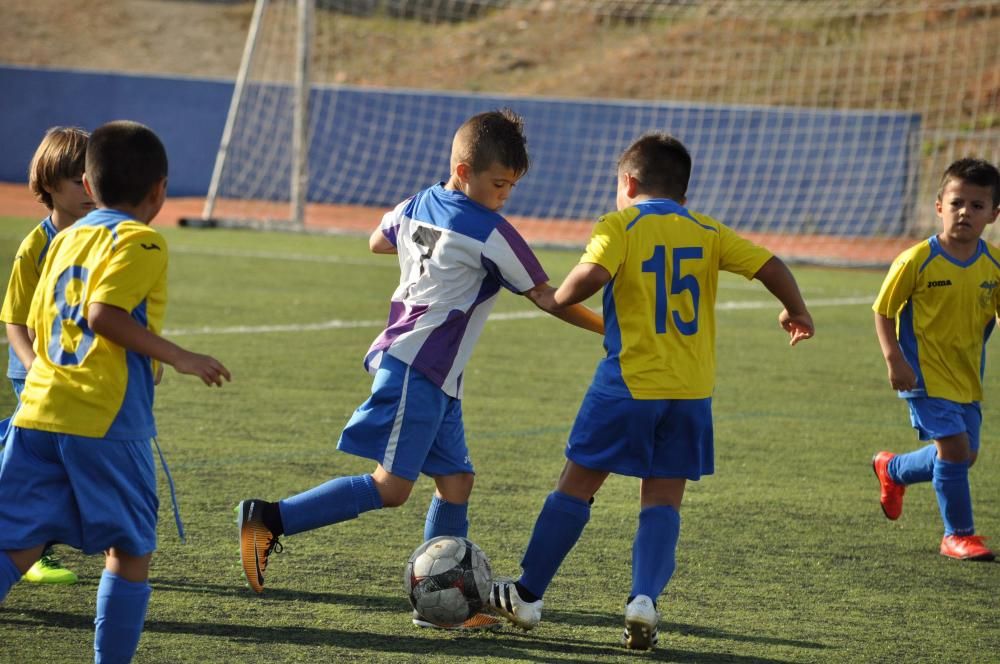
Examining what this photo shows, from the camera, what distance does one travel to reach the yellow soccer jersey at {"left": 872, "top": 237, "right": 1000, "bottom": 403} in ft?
17.1

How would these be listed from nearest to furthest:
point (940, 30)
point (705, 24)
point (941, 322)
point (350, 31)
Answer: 1. point (941, 322)
2. point (940, 30)
3. point (705, 24)
4. point (350, 31)

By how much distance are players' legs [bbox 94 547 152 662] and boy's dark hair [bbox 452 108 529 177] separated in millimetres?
1530

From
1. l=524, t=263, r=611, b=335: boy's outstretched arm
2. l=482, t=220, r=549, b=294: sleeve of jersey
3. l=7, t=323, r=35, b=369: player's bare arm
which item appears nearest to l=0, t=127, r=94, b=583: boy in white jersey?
l=7, t=323, r=35, b=369: player's bare arm

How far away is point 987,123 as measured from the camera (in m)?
27.0

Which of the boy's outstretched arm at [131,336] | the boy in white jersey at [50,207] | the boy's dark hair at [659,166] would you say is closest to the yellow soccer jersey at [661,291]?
the boy's dark hair at [659,166]

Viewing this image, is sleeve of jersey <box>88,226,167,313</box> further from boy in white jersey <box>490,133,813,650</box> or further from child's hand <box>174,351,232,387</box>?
boy in white jersey <box>490,133,813,650</box>

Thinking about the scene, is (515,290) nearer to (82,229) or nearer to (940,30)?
(82,229)

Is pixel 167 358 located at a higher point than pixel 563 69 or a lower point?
lower

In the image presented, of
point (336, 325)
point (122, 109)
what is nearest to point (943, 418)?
point (336, 325)

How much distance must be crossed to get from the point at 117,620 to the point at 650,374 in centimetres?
162

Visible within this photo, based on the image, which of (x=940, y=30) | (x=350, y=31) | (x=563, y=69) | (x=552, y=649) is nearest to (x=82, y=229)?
(x=552, y=649)

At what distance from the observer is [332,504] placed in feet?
13.8

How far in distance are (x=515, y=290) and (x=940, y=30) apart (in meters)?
27.2

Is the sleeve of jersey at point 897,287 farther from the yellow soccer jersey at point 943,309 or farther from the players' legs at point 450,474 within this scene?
the players' legs at point 450,474
